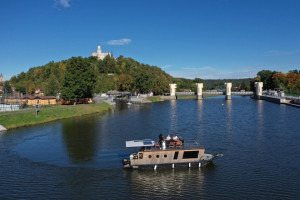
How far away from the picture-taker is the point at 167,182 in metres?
32.9

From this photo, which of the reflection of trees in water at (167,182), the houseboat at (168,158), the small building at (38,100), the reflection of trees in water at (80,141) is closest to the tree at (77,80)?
the small building at (38,100)

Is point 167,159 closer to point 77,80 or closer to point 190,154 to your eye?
point 190,154

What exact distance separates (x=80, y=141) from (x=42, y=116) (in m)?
35.1

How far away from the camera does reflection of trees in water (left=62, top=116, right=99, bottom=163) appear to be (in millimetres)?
44375

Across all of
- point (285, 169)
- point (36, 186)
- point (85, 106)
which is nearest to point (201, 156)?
point (285, 169)

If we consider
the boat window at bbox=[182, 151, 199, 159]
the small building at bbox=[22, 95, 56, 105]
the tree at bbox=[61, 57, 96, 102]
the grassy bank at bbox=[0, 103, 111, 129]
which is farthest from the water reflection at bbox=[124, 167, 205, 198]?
the small building at bbox=[22, 95, 56, 105]

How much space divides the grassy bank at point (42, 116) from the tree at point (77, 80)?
7.67m

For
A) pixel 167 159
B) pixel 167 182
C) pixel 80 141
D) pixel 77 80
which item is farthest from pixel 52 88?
pixel 167 182

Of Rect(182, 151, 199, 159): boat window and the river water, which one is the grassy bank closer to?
the river water

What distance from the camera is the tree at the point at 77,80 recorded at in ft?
374

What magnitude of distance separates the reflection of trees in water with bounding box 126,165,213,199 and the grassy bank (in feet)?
164

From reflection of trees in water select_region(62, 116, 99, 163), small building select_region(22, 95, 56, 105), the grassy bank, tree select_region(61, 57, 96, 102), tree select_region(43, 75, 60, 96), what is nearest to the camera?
reflection of trees in water select_region(62, 116, 99, 163)

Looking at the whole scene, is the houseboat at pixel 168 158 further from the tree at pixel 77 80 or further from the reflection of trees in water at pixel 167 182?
the tree at pixel 77 80

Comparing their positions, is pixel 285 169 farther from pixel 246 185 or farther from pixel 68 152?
pixel 68 152
